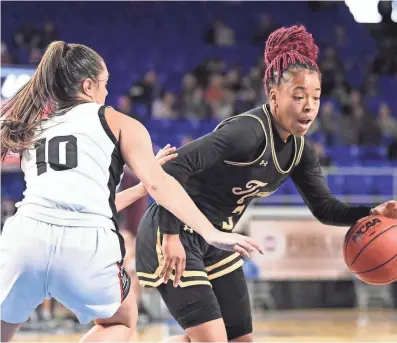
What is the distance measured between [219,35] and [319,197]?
10155 mm

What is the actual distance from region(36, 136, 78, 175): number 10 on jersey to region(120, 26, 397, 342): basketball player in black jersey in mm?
677

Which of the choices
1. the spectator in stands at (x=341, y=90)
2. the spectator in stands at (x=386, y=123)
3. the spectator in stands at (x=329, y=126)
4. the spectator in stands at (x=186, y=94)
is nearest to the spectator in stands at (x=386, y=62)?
the spectator in stands at (x=341, y=90)

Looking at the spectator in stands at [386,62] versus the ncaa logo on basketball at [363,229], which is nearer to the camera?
the ncaa logo on basketball at [363,229]

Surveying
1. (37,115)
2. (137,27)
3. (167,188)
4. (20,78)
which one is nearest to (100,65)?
(37,115)

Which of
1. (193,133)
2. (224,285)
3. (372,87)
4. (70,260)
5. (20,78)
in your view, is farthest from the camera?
(372,87)

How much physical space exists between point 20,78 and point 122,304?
6.27 meters

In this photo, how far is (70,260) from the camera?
8.71 feet

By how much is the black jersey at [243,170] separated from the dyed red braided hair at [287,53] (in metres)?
0.18

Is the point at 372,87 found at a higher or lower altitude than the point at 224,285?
higher

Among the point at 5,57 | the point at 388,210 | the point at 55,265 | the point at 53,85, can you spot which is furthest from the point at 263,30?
the point at 55,265

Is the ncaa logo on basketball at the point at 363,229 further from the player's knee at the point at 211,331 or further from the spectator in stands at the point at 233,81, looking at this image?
the spectator in stands at the point at 233,81

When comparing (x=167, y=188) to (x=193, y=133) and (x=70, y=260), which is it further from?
(x=193, y=133)

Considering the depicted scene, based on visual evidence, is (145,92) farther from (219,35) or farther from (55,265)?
(55,265)

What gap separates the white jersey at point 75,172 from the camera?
8.91 ft
